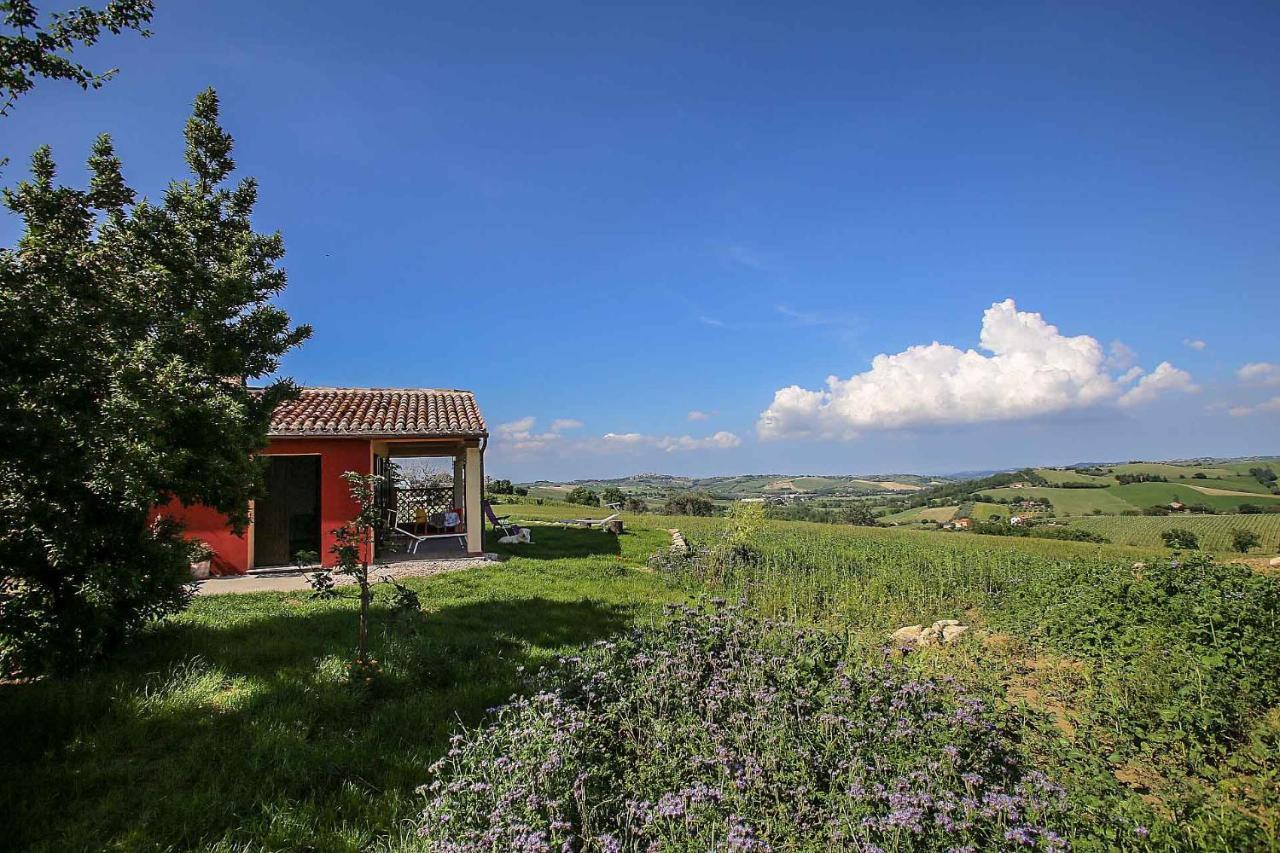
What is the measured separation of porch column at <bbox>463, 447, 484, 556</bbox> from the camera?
1187cm

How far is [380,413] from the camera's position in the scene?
12.4 metres

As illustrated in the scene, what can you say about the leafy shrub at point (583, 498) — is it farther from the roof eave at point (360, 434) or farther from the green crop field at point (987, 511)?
the roof eave at point (360, 434)

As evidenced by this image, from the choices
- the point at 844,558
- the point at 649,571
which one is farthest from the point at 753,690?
the point at 844,558

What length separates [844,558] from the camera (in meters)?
11.2

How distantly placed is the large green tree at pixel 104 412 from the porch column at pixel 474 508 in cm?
596

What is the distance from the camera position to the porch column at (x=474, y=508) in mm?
11867

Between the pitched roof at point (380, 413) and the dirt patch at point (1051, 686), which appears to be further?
the pitched roof at point (380, 413)

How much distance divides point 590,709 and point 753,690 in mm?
1133

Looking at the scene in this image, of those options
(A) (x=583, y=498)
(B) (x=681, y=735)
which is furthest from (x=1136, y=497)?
(B) (x=681, y=735)

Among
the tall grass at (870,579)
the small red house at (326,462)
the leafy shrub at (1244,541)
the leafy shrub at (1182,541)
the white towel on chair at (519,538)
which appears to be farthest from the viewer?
the leafy shrub at (1244,541)

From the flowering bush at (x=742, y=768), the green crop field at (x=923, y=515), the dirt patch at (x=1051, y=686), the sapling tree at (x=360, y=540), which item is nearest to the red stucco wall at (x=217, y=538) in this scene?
the sapling tree at (x=360, y=540)

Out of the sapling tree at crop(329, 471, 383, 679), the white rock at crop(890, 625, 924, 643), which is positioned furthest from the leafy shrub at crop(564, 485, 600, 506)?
the sapling tree at crop(329, 471, 383, 679)

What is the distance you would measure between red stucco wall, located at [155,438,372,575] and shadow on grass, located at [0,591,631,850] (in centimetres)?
470

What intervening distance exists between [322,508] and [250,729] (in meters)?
7.71
